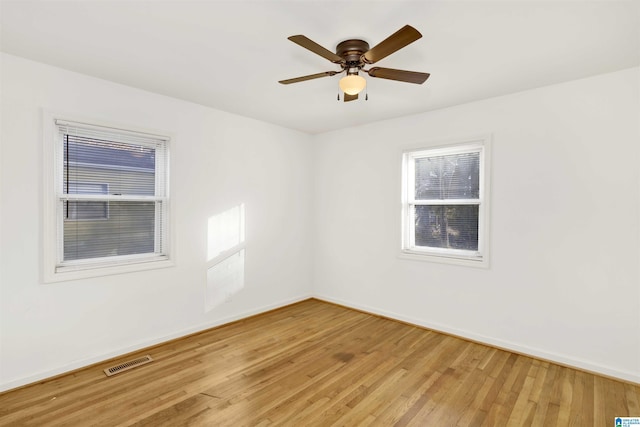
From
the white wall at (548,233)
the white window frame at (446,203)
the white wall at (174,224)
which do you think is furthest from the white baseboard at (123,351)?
the white window frame at (446,203)

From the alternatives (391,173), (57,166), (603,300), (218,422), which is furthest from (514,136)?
(57,166)

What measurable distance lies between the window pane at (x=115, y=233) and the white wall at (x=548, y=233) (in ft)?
9.08

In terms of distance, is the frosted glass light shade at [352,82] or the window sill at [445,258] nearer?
the frosted glass light shade at [352,82]

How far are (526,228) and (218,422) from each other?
→ 3.18m

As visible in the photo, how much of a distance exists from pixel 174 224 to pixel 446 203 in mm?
3105

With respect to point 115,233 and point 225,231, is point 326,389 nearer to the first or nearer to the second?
point 225,231

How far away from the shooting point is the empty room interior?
2.17 metres

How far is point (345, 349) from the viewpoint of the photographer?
328cm

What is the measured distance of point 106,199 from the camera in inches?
120

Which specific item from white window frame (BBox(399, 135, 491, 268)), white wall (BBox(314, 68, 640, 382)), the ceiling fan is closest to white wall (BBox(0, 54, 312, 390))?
white wall (BBox(314, 68, 640, 382))

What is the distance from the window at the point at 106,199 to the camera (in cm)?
280

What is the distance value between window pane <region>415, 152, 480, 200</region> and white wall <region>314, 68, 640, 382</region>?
252 mm

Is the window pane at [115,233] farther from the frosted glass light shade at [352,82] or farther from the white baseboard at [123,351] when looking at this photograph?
the frosted glass light shade at [352,82]

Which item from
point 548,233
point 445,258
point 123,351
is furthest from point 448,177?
point 123,351
